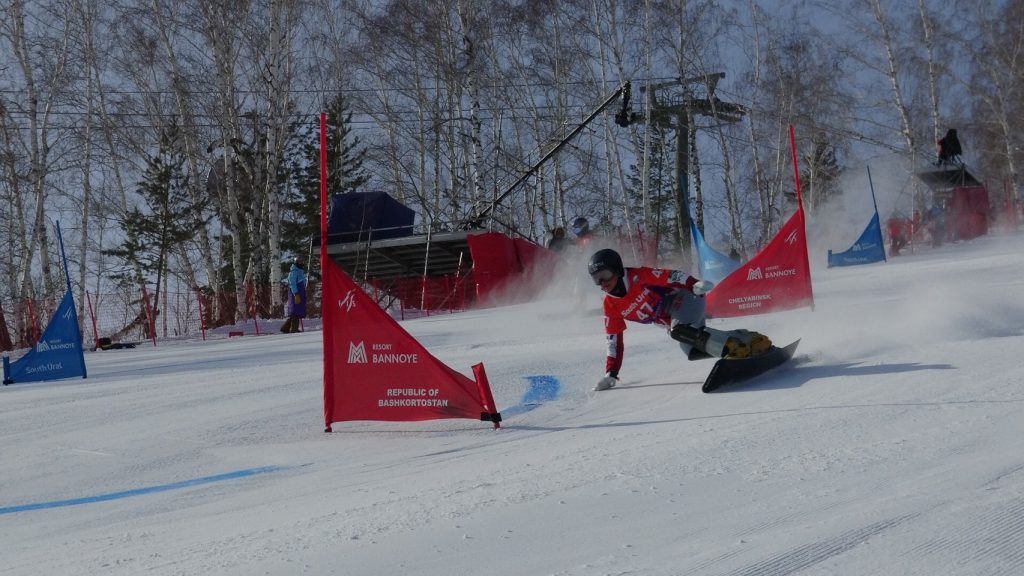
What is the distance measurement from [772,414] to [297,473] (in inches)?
122

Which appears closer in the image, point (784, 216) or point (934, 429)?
point (934, 429)

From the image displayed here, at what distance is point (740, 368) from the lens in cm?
724

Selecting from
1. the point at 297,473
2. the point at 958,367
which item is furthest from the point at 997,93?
the point at 297,473

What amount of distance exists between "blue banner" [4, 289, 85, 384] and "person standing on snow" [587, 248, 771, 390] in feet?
26.8

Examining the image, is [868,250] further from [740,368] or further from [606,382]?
[740,368]

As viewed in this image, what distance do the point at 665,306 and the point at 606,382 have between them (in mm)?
885

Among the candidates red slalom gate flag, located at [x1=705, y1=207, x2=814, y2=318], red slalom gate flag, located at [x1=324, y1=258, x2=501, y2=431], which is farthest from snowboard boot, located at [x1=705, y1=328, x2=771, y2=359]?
red slalom gate flag, located at [x1=705, y1=207, x2=814, y2=318]

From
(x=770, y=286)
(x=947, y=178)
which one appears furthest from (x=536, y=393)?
(x=947, y=178)

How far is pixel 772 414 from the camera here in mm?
5809

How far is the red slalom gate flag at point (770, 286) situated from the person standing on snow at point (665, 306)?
15.3 feet

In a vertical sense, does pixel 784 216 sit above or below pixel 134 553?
above

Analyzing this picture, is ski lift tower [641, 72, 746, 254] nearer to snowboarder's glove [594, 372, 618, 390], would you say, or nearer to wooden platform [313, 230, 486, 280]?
wooden platform [313, 230, 486, 280]

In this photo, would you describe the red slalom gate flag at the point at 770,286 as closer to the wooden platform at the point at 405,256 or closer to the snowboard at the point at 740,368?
the snowboard at the point at 740,368

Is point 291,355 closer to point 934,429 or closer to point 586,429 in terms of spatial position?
point 586,429
